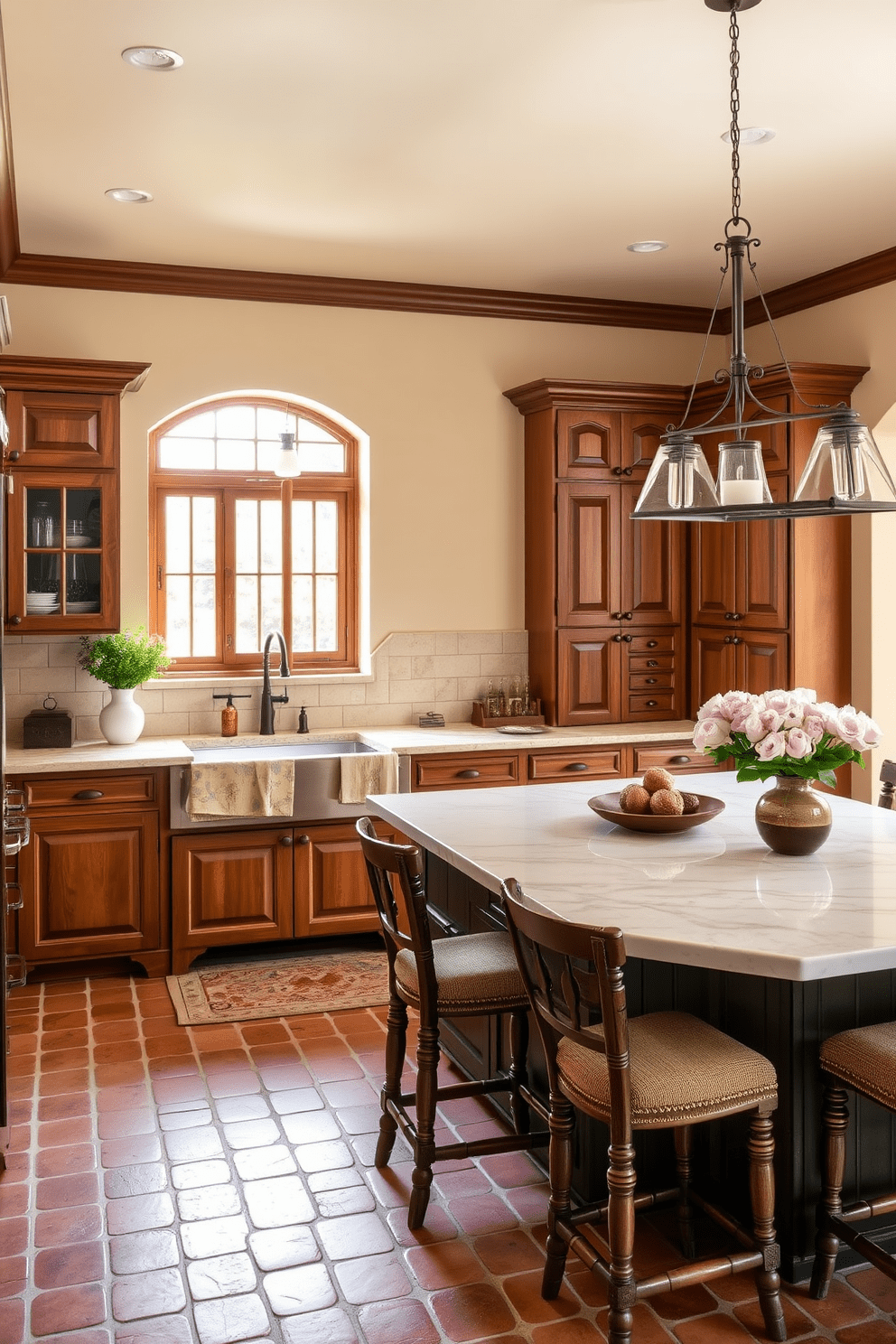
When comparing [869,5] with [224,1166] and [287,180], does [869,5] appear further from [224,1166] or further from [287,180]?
[224,1166]

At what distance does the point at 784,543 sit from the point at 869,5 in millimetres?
2560

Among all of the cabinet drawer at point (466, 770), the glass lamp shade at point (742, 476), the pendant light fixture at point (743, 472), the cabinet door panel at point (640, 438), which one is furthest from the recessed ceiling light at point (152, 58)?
the cabinet door panel at point (640, 438)

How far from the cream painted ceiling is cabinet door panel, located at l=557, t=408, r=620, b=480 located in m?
0.69

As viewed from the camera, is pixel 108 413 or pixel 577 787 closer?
pixel 577 787

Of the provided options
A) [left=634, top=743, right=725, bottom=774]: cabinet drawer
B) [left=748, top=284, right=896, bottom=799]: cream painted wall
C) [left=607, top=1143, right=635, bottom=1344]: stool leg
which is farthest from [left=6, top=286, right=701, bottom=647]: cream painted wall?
[left=607, top=1143, right=635, bottom=1344]: stool leg

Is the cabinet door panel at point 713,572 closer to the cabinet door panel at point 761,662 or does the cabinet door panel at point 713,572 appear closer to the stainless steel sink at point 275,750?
the cabinet door panel at point 761,662

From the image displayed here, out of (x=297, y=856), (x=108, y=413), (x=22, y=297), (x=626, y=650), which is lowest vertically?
(x=297, y=856)

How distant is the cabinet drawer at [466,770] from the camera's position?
17.3 feet

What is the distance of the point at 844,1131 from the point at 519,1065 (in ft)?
3.14

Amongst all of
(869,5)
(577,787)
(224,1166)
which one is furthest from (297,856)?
(869,5)

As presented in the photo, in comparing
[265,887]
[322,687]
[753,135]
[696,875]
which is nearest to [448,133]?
[753,135]

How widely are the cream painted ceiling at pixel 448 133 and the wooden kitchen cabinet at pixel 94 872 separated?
7.69 ft

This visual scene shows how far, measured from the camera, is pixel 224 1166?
3.24 m

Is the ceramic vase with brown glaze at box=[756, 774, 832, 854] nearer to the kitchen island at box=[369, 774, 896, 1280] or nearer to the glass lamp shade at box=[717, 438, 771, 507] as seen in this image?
the kitchen island at box=[369, 774, 896, 1280]
